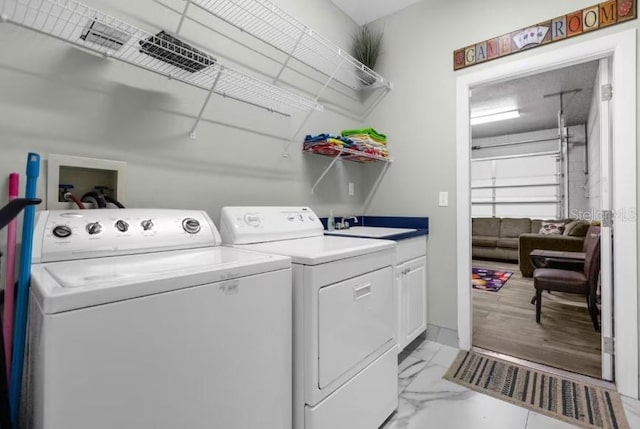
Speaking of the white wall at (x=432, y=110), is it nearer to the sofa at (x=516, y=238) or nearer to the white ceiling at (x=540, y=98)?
the white ceiling at (x=540, y=98)

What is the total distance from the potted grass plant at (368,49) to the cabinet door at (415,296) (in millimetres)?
1576

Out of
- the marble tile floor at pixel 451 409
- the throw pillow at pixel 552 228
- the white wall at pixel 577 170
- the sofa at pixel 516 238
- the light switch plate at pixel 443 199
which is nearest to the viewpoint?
the marble tile floor at pixel 451 409

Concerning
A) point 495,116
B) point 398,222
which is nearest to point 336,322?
point 398,222

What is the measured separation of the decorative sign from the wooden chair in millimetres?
1457

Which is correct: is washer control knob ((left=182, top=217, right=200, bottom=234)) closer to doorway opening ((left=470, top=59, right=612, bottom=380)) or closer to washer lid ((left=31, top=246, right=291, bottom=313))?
washer lid ((left=31, top=246, right=291, bottom=313))

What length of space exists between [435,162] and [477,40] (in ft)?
2.90

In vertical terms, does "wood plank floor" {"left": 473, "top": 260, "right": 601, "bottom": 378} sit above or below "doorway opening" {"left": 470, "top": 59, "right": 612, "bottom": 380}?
below

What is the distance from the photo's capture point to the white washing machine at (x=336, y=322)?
1094mm

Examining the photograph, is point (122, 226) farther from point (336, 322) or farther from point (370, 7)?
point (370, 7)

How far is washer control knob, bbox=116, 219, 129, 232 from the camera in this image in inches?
43.9

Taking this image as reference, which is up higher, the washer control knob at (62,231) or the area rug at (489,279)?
the washer control knob at (62,231)

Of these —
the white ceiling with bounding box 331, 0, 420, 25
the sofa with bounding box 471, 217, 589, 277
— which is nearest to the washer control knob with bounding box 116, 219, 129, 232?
the white ceiling with bounding box 331, 0, 420, 25

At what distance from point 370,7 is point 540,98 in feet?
12.2

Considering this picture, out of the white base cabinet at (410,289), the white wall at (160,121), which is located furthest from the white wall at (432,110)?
the white wall at (160,121)
